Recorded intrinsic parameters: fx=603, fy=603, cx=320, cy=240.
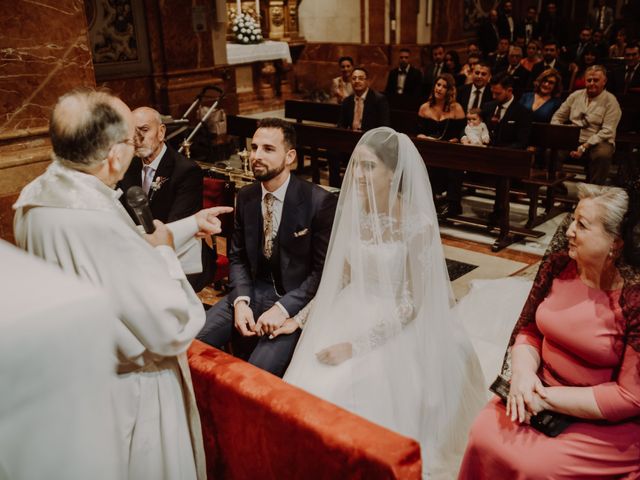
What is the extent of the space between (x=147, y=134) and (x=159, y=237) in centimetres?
170

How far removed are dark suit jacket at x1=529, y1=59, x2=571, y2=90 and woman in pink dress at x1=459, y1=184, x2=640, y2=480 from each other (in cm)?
745

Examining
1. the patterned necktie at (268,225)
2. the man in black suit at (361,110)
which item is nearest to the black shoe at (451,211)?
the man in black suit at (361,110)

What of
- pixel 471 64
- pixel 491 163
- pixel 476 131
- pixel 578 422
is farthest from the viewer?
pixel 471 64

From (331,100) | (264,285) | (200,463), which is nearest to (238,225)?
(264,285)

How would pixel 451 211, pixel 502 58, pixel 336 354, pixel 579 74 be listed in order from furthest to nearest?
pixel 579 74 < pixel 502 58 < pixel 451 211 < pixel 336 354

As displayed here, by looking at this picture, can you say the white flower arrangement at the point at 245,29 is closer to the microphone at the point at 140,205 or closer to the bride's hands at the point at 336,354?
the bride's hands at the point at 336,354

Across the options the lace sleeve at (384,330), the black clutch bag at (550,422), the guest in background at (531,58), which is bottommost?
the black clutch bag at (550,422)

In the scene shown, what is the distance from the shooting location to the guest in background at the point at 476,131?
617cm

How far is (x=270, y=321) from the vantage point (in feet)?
9.59

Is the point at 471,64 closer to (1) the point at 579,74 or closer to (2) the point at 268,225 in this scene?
(1) the point at 579,74

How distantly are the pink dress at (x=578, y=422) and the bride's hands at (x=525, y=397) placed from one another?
43 millimetres

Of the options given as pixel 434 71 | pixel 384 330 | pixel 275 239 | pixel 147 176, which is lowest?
pixel 384 330

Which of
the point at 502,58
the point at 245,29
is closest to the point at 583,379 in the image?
the point at 502,58

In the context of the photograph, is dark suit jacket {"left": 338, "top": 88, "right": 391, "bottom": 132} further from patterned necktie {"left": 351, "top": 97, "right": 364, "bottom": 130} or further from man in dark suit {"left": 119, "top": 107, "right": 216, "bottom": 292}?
man in dark suit {"left": 119, "top": 107, "right": 216, "bottom": 292}
